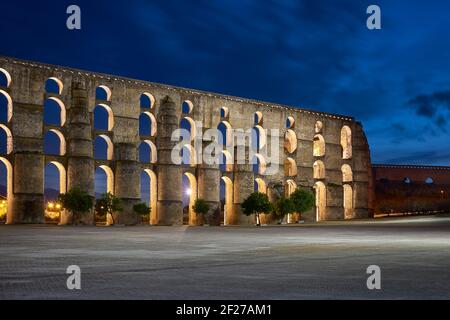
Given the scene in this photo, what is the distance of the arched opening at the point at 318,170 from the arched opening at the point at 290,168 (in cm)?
275

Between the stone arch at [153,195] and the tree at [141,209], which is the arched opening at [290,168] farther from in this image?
the tree at [141,209]

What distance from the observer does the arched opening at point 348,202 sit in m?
58.4

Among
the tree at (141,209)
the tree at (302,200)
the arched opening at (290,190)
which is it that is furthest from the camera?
the arched opening at (290,190)

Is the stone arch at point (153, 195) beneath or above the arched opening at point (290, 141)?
beneath

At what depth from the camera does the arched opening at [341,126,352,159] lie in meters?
59.1

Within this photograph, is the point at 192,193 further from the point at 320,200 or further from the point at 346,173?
the point at 346,173

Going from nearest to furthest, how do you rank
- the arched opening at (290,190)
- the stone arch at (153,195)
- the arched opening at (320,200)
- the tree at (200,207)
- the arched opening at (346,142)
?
the stone arch at (153,195) < the tree at (200,207) < the arched opening at (290,190) < the arched opening at (320,200) < the arched opening at (346,142)

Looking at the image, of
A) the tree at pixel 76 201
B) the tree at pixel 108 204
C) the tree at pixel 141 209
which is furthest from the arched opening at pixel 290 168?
the tree at pixel 76 201

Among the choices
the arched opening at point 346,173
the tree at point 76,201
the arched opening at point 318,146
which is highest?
the arched opening at point 318,146

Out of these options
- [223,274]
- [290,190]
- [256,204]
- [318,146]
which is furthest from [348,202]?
[223,274]

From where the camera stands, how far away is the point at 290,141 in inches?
2200

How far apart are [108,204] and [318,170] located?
24.1 m
